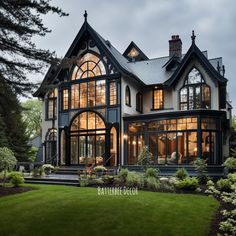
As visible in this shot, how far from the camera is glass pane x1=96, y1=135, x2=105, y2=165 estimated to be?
73.9ft

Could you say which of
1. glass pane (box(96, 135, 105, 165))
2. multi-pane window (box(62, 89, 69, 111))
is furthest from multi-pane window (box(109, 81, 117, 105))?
multi-pane window (box(62, 89, 69, 111))

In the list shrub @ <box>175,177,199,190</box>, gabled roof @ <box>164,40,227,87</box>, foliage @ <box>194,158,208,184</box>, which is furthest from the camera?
gabled roof @ <box>164,40,227,87</box>

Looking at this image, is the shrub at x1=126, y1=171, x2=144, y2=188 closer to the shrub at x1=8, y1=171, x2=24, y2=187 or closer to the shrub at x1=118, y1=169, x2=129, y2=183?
the shrub at x1=118, y1=169, x2=129, y2=183

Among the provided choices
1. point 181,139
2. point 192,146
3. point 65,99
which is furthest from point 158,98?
point 65,99

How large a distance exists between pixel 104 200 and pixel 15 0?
7235 millimetres

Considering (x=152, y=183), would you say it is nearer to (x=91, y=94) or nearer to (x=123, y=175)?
(x=123, y=175)

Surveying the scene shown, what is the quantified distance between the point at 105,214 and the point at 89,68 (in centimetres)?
1618

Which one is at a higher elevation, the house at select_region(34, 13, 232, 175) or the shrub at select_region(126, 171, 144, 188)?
the house at select_region(34, 13, 232, 175)

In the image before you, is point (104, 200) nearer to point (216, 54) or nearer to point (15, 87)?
point (15, 87)

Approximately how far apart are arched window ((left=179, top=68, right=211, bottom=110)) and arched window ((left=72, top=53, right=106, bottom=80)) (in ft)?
20.6

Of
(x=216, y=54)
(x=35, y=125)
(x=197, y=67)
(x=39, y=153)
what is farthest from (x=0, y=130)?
(x=216, y=54)

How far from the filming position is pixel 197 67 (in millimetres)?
21953

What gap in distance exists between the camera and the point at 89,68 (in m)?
23.7

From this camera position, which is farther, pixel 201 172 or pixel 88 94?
pixel 88 94
